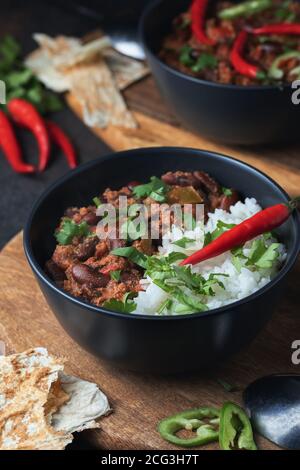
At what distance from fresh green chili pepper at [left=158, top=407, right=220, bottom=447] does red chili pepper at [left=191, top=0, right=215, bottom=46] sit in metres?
2.14

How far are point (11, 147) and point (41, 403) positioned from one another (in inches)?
84.2

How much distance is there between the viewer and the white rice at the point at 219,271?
8.84ft

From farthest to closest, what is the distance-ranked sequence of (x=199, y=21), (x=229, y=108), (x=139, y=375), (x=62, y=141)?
1. (x=62, y=141)
2. (x=199, y=21)
3. (x=229, y=108)
4. (x=139, y=375)

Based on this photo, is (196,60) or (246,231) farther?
(196,60)

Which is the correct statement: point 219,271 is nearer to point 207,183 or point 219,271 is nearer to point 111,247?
point 111,247

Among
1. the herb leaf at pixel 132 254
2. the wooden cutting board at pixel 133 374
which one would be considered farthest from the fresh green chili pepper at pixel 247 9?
the herb leaf at pixel 132 254

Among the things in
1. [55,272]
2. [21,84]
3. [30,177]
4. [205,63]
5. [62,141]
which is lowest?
[30,177]

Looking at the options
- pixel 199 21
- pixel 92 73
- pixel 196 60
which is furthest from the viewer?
pixel 92 73

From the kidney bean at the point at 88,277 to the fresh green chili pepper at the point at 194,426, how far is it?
51 centimetres

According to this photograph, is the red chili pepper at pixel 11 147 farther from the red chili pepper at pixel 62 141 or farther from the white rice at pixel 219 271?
the white rice at pixel 219 271

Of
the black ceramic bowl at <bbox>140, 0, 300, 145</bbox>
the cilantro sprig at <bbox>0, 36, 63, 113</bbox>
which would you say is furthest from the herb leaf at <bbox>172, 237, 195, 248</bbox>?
the cilantro sprig at <bbox>0, 36, 63, 113</bbox>

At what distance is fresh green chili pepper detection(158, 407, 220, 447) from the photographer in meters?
2.60

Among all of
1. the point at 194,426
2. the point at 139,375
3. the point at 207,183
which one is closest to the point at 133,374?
the point at 139,375

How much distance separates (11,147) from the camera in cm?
448
